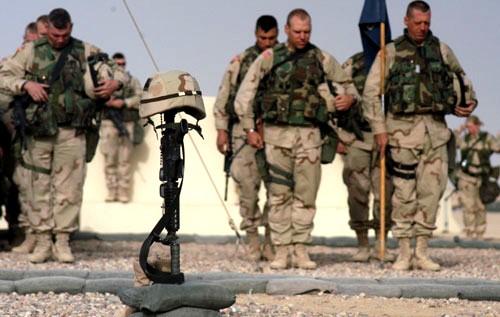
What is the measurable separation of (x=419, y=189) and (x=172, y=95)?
4643 mm

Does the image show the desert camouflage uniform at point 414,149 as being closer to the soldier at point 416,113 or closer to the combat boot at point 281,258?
Answer: the soldier at point 416,113

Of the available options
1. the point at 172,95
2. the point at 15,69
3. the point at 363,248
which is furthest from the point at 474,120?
the point at 172,95

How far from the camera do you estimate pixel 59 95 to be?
10945 millimetres

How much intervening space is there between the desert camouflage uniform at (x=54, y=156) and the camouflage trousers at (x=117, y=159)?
662cm

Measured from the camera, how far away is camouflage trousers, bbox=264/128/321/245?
10.7 m

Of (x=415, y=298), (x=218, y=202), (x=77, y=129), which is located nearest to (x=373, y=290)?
(x=415, y=298)

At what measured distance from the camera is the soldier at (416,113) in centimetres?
1055

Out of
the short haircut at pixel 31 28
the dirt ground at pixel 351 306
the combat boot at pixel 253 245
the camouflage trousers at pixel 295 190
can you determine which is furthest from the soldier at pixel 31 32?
the dirt ground at pixel 351 306

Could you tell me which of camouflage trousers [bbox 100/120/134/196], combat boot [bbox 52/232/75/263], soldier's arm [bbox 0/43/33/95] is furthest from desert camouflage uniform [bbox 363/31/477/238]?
camouflage trousers [bbox 100/120/134/196]

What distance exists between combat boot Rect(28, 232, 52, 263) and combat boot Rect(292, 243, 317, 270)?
84.7 inches

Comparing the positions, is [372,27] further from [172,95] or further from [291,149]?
[172,95]

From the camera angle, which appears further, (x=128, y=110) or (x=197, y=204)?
(x=128, y=110)

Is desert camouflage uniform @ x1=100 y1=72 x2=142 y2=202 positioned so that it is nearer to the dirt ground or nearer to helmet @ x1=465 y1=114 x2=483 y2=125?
helmet @ x1=465 y1=114 x2=483 y2=125

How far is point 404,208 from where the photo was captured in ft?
35.2
